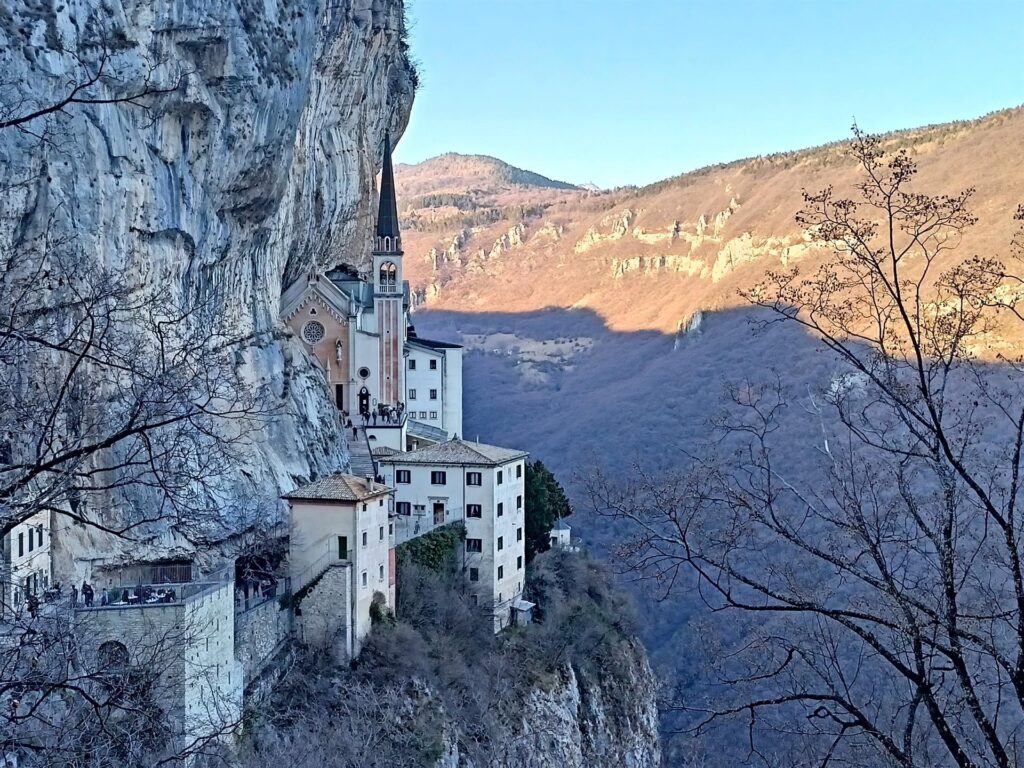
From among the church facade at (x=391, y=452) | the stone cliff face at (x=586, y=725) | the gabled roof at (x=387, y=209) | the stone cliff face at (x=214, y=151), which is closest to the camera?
the stone cliff face at (x=214, y=151)

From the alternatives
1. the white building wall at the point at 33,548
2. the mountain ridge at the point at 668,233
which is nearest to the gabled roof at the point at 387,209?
the white building wall at the point at 33,548

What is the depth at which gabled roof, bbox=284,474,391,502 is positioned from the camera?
29.1 metres

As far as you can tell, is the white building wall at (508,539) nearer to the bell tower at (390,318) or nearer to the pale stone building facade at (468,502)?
the pale stone building facade at (468,502)

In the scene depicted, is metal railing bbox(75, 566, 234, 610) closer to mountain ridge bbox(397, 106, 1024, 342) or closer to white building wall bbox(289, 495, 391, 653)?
white building wall bbox(289, 495, 391, 653)

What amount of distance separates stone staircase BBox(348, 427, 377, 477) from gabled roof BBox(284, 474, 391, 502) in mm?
6651

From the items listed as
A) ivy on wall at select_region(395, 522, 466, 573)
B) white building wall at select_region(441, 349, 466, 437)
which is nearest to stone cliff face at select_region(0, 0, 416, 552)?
ivy on wall at select_region(395, 522, 466, 573)

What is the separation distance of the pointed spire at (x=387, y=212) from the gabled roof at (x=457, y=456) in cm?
1337

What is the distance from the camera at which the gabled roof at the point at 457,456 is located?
36.8 m

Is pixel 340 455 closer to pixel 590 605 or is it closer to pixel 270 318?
pixel 270 318

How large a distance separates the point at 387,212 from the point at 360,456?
13.6 m

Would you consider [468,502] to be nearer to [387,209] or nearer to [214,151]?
[214,151]

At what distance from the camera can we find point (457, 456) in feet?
122

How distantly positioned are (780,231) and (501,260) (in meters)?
59.8

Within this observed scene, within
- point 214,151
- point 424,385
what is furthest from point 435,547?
point 424,385
